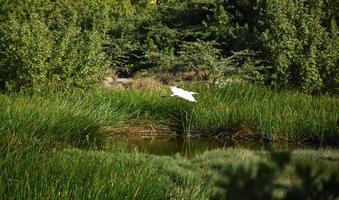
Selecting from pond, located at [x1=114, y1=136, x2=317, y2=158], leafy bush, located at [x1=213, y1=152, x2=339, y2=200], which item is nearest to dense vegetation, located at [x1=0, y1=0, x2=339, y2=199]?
leafy bush, located at [x1=213, y1=152, x2=339, y2=200]

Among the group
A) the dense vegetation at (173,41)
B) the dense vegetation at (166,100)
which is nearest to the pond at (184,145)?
the dense vegetation at (166,100)

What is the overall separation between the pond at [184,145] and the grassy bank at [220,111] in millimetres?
312

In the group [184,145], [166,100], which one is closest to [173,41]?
[166,100]

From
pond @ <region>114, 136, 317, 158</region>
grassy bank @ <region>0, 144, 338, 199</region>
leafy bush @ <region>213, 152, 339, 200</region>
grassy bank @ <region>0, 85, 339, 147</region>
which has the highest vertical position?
leafy bush @ <region>213, 152, 339, 200</region>

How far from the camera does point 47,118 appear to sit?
7.98 m

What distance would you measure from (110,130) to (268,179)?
893 cm

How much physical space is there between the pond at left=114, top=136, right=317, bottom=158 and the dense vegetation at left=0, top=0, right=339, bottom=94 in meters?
1.69

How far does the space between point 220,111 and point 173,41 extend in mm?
7884

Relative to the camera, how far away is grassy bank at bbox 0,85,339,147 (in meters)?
10.4

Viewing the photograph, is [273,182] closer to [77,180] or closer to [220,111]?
[77,180]

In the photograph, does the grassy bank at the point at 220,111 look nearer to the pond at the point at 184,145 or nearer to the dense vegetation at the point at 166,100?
the dense vegetation at the point at 166,100

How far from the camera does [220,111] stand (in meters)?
11.1

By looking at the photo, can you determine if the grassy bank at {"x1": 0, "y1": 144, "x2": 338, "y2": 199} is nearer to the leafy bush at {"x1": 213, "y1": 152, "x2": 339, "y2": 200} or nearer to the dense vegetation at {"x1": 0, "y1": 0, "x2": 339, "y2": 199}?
the dense vegetation at {"x1": 0, "y1": 0, "x2": 339, "y2": 199}

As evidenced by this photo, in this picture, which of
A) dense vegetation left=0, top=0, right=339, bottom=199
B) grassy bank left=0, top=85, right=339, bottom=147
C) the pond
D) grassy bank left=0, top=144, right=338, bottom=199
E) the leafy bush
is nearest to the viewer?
the leafy bush
